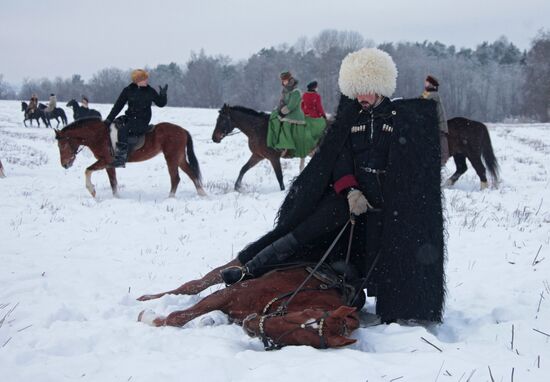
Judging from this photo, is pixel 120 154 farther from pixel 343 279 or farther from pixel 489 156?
pixel 489 156

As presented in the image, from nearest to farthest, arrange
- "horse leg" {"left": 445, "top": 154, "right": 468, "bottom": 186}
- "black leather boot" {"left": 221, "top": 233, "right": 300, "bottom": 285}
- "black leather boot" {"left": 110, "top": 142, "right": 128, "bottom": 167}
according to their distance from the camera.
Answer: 1. "black leather boot" {"left": 221, "top": 233, "right": 300, "bottom": 285}
2. "black leather boot" {"left": 110, "top": 142, "right": 128, "bottom": 167}
3. "horse leg" {"left": 445, "top": 154, "right": 468, "bottom": 186}

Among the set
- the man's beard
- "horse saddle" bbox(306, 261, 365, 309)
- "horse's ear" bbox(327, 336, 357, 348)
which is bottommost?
"horse's ear" bbox(327, 336, 357, 348)

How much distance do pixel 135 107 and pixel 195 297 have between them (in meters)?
6.60

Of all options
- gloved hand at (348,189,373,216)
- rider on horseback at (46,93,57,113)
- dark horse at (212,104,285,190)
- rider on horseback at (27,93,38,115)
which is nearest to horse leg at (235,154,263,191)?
dark horse at (212,104,285,190)

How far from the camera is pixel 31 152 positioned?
19.9m

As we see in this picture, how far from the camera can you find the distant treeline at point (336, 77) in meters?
70.8

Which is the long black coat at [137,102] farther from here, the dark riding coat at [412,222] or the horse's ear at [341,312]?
the horse's ear at [341,312]

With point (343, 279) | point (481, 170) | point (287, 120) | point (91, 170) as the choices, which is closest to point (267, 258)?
point (343, 279)

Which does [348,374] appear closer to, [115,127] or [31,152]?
[115,127]

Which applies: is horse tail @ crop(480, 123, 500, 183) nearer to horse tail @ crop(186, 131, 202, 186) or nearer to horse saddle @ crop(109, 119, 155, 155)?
horse tail @ crop(186, 131, 202, 186)

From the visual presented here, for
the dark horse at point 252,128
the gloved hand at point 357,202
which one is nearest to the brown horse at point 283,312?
the gloved hand at point 357,202

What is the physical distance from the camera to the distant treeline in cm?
7081

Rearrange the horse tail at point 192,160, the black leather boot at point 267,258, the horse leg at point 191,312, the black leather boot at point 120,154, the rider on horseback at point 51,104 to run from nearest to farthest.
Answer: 1. the horse leg at point 191,312
2. the black leather boot at point 267,258
3. the black leather boot at point 120,154
4. the horse tail at point 192,160
5. the rider on horseback at point 51,104

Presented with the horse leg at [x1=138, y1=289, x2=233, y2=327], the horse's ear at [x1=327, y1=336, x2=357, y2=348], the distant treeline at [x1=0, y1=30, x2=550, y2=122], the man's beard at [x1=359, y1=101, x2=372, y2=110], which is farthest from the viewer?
the distant treeline at [x1=0, y1=30, x2=550, y2=122]
